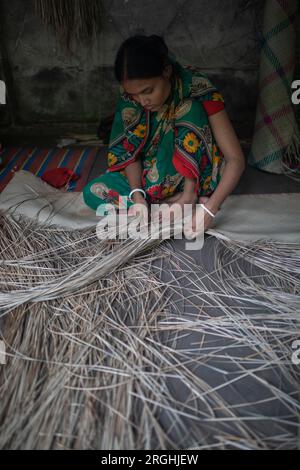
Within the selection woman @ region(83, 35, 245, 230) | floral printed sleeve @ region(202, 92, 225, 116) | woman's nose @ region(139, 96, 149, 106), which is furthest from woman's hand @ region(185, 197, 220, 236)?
woman's nose @ region(139, 96, 149, 106)

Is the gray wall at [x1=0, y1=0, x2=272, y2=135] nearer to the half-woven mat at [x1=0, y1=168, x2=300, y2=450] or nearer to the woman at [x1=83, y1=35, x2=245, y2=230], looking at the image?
the woman at [x1=83, y1=35, x2=245, y2=230]

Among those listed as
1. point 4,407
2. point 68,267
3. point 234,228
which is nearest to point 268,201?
point 234,228

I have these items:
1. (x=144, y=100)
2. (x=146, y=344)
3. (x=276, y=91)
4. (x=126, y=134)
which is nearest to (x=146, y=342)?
(x=146, y=344)

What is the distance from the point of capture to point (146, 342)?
1.36m

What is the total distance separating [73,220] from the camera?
2049 mm

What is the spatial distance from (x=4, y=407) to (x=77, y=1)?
241 cm

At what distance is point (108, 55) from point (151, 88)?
1491 mm

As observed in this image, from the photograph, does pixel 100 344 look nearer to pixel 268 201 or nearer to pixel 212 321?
pixel 212 321

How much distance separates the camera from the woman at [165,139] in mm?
1552

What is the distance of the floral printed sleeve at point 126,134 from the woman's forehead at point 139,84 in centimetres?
32

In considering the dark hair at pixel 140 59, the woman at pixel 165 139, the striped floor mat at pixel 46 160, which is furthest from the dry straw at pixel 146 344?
the striped floor mat at pixel 46 160

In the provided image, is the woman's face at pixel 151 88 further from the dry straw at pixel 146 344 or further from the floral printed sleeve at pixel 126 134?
the dry straw at pixel 146 344

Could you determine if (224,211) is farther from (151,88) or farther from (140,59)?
(140,59)

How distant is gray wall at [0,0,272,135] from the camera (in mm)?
2693
